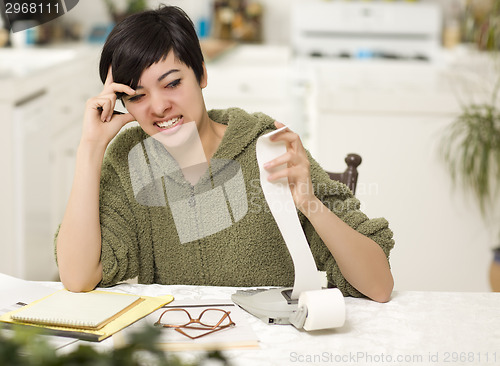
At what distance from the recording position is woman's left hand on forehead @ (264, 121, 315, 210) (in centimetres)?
102

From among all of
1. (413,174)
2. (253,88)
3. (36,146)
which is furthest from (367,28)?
(36,146)

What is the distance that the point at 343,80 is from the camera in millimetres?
2723

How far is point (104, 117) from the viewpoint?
1.26 meters

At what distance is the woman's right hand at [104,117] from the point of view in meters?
1.23

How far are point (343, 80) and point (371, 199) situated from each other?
2.00 feet

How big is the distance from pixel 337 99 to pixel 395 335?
151cm

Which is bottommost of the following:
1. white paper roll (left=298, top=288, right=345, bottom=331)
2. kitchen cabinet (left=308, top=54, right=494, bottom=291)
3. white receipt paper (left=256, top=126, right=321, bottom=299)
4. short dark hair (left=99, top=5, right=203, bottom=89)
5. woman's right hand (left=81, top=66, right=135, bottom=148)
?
kitchen cabinet (left=308, top=54, right=494, bottom=291)

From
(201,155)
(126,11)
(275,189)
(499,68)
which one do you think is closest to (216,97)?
(126,11)

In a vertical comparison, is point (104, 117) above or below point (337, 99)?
above

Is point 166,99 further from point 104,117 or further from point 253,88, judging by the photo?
point 253,88

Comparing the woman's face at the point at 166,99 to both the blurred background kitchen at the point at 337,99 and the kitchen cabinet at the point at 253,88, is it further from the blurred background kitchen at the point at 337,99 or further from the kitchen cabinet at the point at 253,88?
the kitchen cabinet at the point at 253,88

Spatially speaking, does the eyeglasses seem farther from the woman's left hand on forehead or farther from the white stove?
the white stove

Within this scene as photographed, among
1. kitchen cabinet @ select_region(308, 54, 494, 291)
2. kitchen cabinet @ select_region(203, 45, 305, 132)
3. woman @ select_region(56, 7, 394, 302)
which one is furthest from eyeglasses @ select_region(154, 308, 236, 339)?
kitchen cabinet @ select_region(203, 45, 305, 132)

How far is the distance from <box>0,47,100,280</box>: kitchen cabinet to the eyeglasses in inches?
65.5
